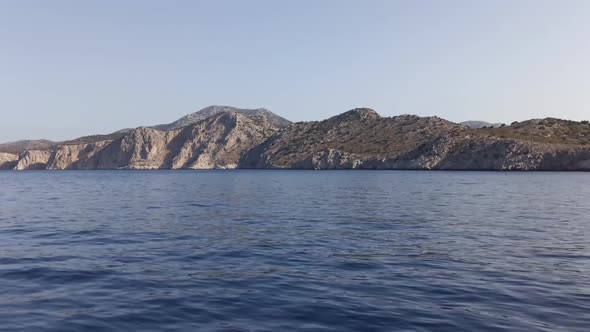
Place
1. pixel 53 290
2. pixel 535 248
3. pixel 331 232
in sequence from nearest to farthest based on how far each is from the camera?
pixel 53 290 < pixel 535 248 < pixel 331 232

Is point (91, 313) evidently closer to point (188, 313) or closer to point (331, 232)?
point (188, 313)

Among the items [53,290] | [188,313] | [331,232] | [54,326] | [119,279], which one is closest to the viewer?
[54,326]

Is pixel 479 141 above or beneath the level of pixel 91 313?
above

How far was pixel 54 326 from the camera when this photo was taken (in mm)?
12203

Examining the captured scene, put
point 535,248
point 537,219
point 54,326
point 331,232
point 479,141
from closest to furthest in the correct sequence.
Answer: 1. point 54,326
2. point 535,248
3. point 331,232
4. point 537,219
5. point 479,141

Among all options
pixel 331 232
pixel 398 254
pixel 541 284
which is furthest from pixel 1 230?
pixel 541 284

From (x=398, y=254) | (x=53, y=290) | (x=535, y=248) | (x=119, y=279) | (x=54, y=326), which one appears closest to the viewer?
(x=54, y=326)

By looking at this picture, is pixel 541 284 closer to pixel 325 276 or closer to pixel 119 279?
pixel 325 276

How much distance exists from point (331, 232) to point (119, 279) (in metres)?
15.1

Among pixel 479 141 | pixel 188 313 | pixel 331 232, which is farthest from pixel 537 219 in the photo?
pixel 479 141

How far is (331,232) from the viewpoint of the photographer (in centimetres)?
2922

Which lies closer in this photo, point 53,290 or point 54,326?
point 54,326

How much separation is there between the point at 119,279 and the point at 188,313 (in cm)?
541

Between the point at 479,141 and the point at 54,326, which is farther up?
the point at 479,141
